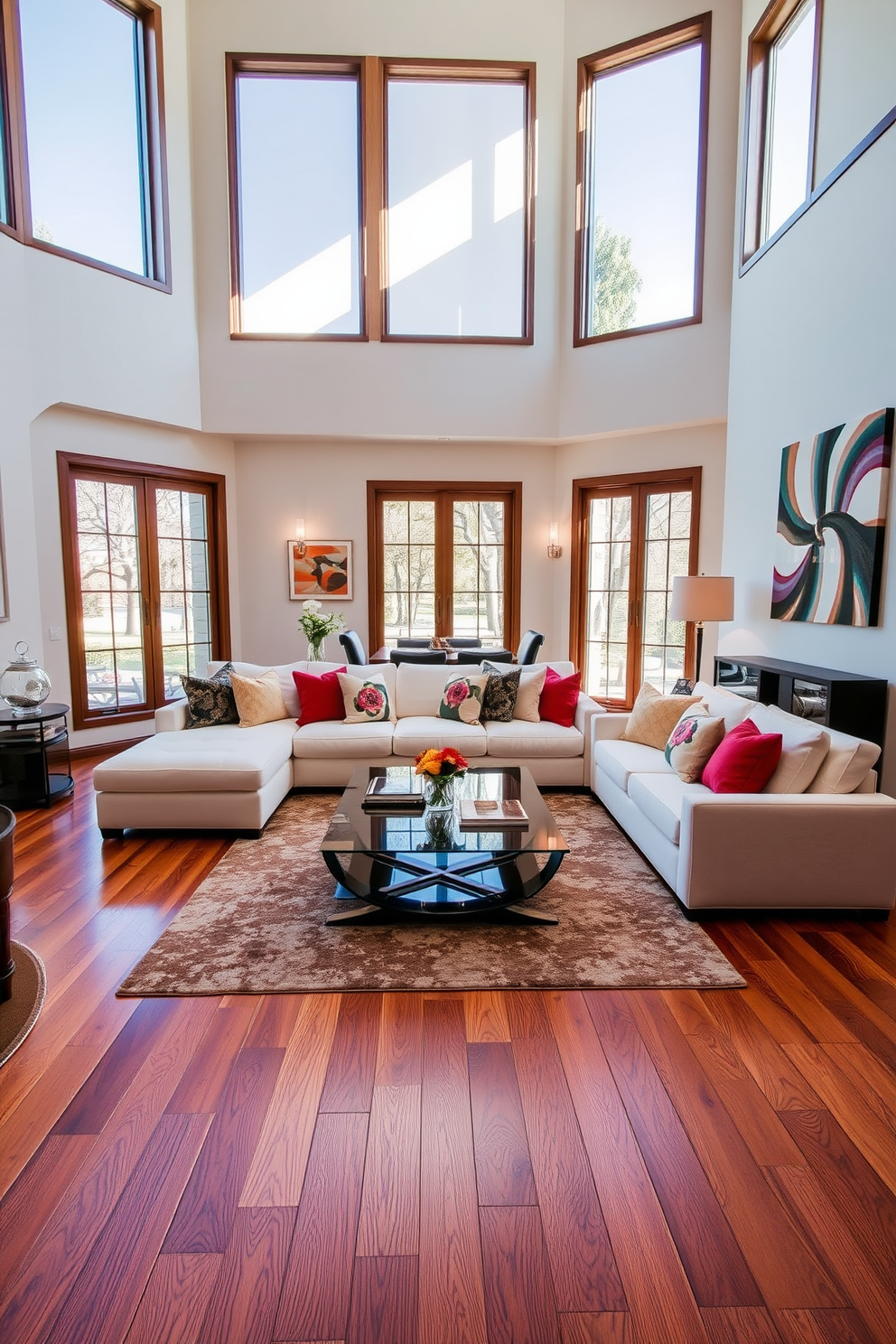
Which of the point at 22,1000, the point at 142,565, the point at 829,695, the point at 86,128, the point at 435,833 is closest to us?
the point at 22,1000

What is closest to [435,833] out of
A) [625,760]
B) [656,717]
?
[625,760]

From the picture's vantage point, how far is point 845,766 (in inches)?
134

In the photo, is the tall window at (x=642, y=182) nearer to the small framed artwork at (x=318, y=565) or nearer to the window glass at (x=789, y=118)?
the window glass at (x=789, y=118)

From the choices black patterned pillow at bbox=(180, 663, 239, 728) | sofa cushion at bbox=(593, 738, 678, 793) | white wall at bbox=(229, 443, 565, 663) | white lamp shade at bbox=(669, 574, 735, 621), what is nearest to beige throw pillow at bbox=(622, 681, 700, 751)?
sofa cushion at bbox=(593, 738, 678, 793)

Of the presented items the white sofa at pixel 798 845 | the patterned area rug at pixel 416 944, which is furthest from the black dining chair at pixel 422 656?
the white sofa at pixel 798 845

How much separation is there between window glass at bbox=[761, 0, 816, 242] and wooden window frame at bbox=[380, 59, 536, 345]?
7.30 ft

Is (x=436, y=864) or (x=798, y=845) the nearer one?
(x=798, y=845)

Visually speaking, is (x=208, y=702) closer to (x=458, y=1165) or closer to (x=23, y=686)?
(x=23, y=686)

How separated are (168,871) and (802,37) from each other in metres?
6.76

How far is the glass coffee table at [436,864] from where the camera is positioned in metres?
3.29

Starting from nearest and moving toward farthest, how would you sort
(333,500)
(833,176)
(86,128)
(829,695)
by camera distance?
(829,695)
(833,176)
(86,128)
(333,500)

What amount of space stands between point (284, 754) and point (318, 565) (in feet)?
11.7

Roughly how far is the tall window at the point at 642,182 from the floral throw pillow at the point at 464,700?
3821 mm

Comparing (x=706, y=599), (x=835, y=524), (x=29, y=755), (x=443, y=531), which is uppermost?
(x=443, y=531)
